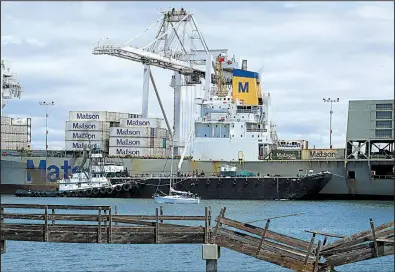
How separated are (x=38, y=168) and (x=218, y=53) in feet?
69.6

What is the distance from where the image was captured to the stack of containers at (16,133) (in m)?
90.7

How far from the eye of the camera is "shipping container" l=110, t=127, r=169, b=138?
3337 inches

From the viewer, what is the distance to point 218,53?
86.1 m

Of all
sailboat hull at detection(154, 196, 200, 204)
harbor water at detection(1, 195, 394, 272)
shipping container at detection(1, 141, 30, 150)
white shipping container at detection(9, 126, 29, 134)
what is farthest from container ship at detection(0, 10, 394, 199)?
harbor water at detection(1, 195, 394, 272)

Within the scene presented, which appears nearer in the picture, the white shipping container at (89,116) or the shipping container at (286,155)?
the shipping container at (286,155)

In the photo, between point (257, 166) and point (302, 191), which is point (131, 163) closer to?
point (257, 166)

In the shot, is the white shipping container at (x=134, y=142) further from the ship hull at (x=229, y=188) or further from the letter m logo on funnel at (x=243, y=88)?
the ship hull at (x=229, y=188)

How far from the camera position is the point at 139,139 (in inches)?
3334

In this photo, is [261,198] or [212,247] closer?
[212,247]

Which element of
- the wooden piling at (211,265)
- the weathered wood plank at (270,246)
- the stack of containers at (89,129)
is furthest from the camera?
the stack of containers at (89,129)

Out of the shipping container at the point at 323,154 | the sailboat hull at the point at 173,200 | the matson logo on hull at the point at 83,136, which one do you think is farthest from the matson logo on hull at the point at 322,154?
the matson logo on hull at the point at 83,136

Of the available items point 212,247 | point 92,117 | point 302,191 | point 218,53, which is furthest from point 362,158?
point 212,247

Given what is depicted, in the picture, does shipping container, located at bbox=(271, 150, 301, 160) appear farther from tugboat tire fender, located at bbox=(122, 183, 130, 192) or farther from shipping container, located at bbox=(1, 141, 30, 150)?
shipping container, located at bbox=(1, 141, 30, 150)

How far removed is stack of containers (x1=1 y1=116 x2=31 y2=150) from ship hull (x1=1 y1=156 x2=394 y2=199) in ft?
23.8
